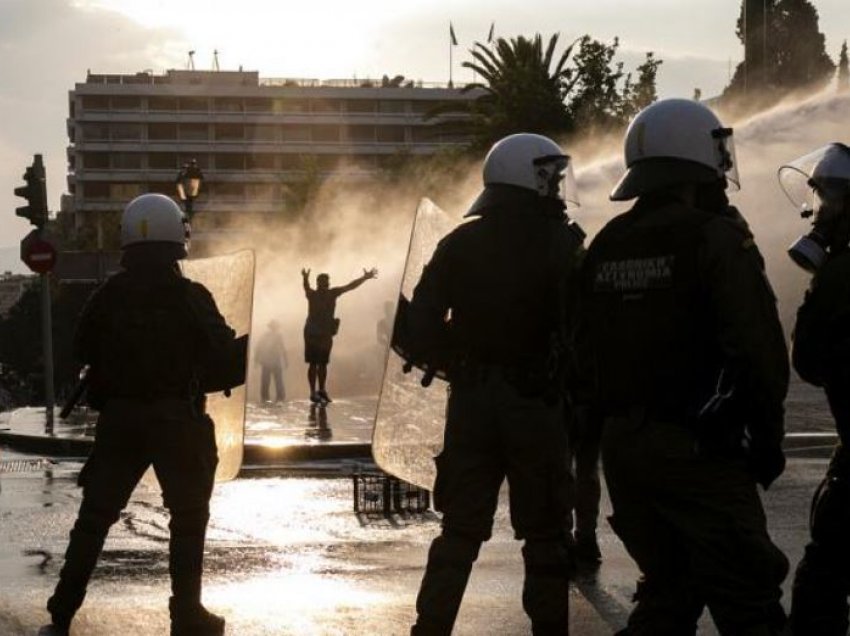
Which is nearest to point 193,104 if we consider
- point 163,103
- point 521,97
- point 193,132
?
point 163,103

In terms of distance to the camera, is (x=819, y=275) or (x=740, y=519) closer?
(x=740, y=519)

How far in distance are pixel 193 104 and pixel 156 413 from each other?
13323 cm

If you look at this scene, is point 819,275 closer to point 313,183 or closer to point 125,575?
point 125,575

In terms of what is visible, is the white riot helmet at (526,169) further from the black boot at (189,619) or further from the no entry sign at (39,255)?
the no entry sign at (39,255)

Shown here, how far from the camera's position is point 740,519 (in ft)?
14.2

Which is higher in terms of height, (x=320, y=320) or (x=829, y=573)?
(x=829, y=573)

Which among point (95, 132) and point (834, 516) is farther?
point (95, 132)

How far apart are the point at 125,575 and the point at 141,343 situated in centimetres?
200

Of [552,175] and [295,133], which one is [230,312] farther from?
[295,133]

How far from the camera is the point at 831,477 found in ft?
17.6

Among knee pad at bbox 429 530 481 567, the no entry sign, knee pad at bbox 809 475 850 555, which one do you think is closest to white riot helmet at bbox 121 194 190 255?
knee pad at bbox 429 530 481 567

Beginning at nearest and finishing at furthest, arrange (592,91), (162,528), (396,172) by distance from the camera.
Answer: (162,528), (592,91), (396,172)

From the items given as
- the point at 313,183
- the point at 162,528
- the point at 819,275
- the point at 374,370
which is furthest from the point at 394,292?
the point at 313,183

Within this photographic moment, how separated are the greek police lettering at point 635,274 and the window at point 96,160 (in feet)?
438
